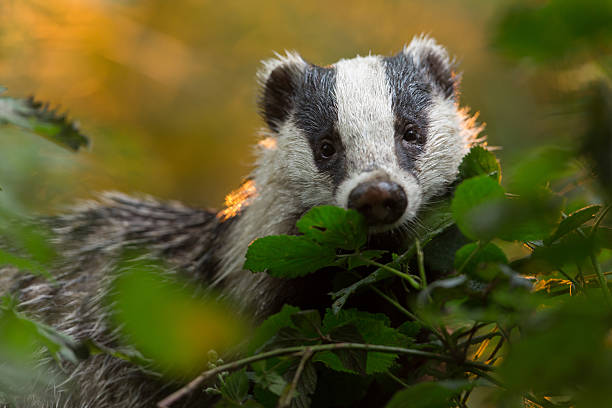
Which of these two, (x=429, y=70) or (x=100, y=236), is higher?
(x=429, y=70)

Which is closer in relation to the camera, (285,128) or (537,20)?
(537,20)

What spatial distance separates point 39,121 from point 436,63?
190 centimetres

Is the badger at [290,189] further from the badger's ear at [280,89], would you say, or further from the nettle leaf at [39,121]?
the nettle leaf at [39,121]

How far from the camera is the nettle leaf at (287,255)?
1414 mm

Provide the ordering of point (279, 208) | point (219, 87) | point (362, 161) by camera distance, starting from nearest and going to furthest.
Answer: point (362, 161)
point (279, 208)
point (219, 87)

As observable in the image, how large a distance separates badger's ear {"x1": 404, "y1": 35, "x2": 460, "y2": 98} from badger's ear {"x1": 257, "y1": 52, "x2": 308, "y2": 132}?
503 mm

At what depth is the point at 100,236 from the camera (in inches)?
122

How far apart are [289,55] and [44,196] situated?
1.32 m

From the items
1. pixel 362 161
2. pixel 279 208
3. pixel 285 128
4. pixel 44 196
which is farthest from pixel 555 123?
pixel 44 196

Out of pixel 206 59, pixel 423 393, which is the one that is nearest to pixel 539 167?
pixel 423 393

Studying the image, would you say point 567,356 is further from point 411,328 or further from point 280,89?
point 280,89

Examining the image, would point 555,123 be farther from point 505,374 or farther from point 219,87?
point 219,87

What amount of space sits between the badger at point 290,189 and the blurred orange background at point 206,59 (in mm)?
2550

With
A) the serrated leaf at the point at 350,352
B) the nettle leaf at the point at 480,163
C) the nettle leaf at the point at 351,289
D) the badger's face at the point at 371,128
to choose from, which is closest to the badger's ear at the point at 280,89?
the badger's face at the point at 371,128
